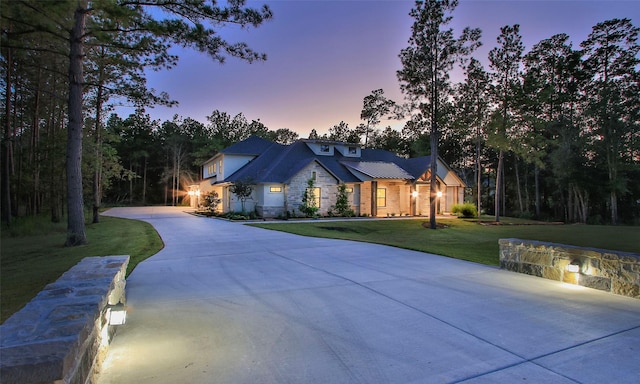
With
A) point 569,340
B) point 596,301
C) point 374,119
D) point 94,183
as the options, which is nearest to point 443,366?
point 569,340

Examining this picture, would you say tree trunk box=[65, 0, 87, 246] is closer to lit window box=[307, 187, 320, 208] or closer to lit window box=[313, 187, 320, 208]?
lit window box=[307, 187, 320, 208]

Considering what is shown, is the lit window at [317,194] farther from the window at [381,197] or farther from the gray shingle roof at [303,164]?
the window at [381,197]

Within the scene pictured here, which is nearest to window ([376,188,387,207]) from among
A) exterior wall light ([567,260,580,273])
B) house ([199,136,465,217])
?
house ([199,136,465,217])

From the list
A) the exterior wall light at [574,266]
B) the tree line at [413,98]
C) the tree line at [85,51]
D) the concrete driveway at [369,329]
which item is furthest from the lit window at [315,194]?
the exterior wall light at [574,266]

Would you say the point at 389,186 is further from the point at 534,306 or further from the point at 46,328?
the point at 46,328

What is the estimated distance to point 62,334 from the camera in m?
2.02

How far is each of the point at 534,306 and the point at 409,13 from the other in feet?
56.4

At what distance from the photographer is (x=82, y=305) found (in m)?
2.62

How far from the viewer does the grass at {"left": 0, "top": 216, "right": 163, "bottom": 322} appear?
17.8 feet

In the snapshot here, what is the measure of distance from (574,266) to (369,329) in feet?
13.9

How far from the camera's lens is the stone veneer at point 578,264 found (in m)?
5.16

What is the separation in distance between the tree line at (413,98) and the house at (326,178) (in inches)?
156

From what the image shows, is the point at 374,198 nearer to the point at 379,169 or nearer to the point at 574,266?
the point at 379,169

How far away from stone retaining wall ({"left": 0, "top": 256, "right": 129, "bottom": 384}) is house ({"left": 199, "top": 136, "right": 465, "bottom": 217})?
18362 millimetres
